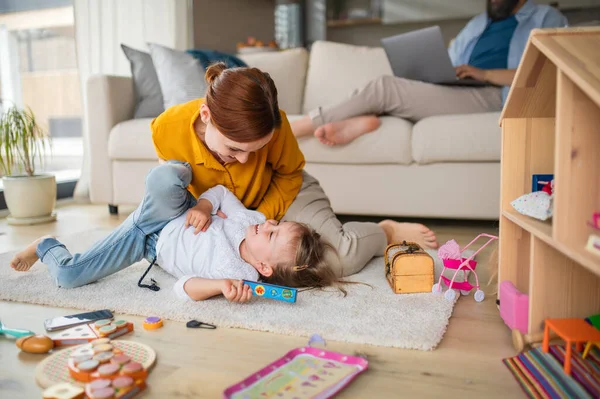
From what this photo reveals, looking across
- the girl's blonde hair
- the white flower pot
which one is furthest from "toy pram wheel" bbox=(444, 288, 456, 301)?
the white flower pot

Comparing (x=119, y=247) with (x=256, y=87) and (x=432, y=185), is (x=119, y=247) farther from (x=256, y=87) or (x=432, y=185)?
(x=432, y=185)

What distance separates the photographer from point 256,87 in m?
1.22

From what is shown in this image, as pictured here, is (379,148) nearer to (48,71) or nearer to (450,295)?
(450,295)

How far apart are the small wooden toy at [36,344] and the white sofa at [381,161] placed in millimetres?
1431

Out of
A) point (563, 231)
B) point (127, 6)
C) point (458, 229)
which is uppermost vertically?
point (127, 6)

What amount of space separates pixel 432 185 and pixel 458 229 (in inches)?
9.3

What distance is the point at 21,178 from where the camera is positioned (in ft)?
7.93

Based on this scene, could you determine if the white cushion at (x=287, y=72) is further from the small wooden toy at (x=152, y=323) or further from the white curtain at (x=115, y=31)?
the small wooden toy at (x=152, y=323)

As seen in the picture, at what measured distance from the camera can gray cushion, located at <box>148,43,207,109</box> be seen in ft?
8.14

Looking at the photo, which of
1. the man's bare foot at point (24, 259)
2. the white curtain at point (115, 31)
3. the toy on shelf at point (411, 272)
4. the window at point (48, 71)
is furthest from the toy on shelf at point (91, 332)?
the window at point (48, 71)

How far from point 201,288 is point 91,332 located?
26 cm

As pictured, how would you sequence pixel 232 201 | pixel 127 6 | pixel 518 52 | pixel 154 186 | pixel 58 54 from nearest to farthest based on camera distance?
pixel 154 186 → pixel 232 201 → pixel 518 52 → pixel 127 6 → pixel 58 54

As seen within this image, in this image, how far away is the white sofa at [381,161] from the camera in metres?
2.06

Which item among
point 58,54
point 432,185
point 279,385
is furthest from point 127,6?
point 279,385
